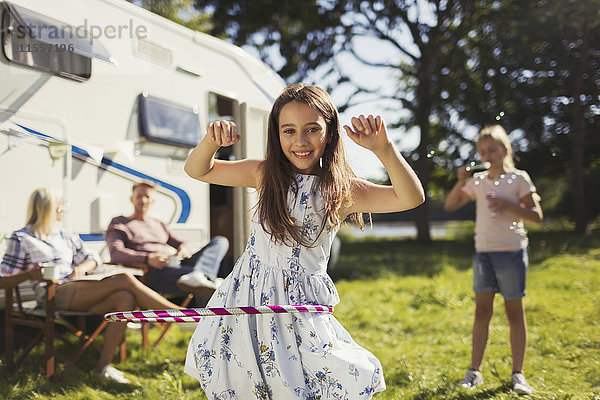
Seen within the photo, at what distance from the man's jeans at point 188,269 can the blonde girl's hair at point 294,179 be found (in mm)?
2414

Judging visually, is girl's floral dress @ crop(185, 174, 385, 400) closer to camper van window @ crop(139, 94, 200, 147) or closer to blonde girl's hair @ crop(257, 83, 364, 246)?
blonde girl's hair @ crop(257, 83, 364, 246)

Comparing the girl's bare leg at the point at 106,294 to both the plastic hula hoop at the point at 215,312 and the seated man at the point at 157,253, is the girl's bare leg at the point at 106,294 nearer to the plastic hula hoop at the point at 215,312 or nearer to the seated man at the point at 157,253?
the seated man at the point at 157,253

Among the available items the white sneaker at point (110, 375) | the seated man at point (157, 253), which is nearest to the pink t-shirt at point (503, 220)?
the seated man at point (157, 253)

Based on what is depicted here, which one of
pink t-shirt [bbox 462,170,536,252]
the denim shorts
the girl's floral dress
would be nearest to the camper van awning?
the girl's floral dress

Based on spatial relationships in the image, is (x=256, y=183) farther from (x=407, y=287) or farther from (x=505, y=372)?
(x=407, y=287)

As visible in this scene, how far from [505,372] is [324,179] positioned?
2318 mm

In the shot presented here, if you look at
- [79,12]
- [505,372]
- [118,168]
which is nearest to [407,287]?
[505,372]

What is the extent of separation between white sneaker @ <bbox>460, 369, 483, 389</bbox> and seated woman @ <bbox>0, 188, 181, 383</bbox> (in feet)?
6.05

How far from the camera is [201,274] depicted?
12.8ft

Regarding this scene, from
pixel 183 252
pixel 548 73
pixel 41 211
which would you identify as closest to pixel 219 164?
pixel 41 211

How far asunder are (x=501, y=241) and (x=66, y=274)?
8.66 feet

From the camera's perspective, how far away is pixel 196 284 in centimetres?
380

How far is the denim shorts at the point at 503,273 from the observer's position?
3039 millimetres

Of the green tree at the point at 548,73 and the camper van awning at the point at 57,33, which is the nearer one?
the camper van awning at the point at 57,33
